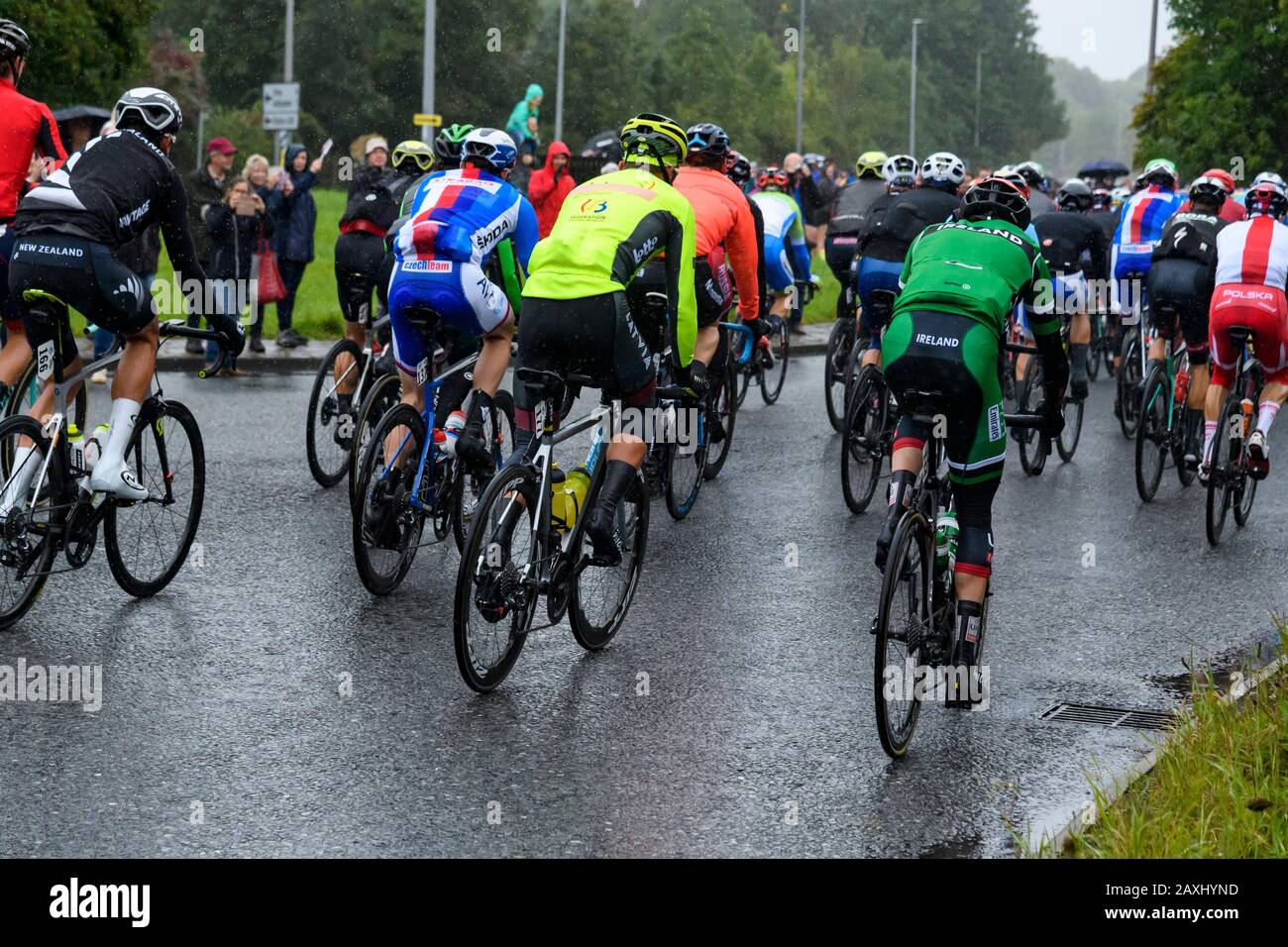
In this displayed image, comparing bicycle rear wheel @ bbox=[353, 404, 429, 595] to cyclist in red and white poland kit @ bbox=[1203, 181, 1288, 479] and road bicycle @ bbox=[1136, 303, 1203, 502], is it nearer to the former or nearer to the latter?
cyclist in red and white poland kit @ bbox=[1203, 181, 1288, 479]

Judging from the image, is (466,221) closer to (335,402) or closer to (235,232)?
(335,402)

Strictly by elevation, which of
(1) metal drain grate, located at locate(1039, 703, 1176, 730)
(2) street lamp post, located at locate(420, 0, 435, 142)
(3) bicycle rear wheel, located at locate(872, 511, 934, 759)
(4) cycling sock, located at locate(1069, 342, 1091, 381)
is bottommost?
(1) metal drain grate, located at locate(1039, 703, 1176, 730)

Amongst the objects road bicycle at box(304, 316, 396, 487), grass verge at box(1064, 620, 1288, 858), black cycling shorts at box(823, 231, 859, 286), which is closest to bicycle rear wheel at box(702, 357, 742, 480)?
road bicycle at box(304, 316, 396, 487)

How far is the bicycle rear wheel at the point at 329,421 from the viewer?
1013 centimetres

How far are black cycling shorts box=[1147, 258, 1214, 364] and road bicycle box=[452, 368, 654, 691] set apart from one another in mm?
5196

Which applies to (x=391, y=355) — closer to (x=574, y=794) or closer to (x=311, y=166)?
(x=574, y=794)

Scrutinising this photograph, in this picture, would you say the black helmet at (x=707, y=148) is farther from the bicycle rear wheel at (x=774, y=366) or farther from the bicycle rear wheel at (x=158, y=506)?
the bicycle rear wheel at (x=158, y=506)

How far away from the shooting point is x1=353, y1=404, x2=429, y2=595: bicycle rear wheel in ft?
24.6

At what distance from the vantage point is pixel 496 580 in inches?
242

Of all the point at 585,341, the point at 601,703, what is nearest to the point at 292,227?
the point at 585,341

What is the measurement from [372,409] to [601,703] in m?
2.84

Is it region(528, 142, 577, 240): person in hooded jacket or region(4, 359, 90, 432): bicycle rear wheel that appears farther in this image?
region(528, 142, 577, 240): person in hooded jacket

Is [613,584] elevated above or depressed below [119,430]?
below

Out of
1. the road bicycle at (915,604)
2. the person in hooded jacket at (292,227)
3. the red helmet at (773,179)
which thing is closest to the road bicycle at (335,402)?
the road bicycle at (915,604)
